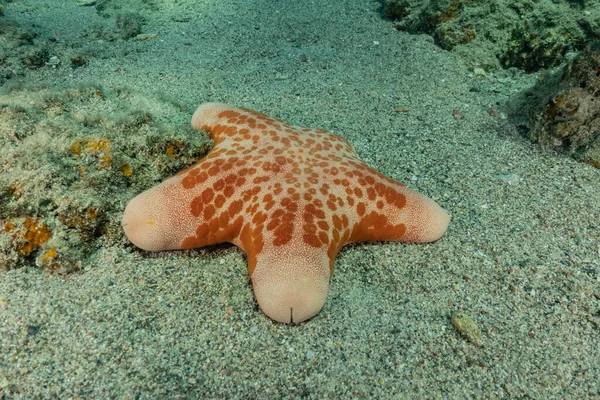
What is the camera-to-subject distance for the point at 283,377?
2.33 meters

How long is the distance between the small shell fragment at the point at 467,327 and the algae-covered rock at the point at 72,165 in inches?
105

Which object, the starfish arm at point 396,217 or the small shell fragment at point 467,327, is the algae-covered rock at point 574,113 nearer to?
the starfish arm at point 396,217

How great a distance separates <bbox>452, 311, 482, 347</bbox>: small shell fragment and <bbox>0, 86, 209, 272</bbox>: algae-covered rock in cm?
265

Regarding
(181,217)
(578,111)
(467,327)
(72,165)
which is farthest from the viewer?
(578,111)

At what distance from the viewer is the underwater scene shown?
2.35m

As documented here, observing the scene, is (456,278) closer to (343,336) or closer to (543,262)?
(543,262)

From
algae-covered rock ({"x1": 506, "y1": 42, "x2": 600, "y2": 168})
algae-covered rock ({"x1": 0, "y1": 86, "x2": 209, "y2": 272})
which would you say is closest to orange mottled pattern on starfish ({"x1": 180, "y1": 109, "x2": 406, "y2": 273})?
algae-covered rock ({"x1": 0, "y1": 86, "x2": 209, "y2": 272})

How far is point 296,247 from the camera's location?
2615mm

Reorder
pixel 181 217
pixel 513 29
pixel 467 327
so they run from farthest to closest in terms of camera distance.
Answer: pixel 513 29 < pixel 181 217 < pixel 467 327

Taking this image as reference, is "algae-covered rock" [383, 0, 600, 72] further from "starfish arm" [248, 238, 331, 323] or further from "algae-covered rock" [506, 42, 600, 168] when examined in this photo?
"starfish arm" [248, 238, 331, 323]

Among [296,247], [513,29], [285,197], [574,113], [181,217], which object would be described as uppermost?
[513,29]

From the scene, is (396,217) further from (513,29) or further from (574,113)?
(513,29)

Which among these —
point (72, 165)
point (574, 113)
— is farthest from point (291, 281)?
point (574, 113)

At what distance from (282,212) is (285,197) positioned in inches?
5.6
